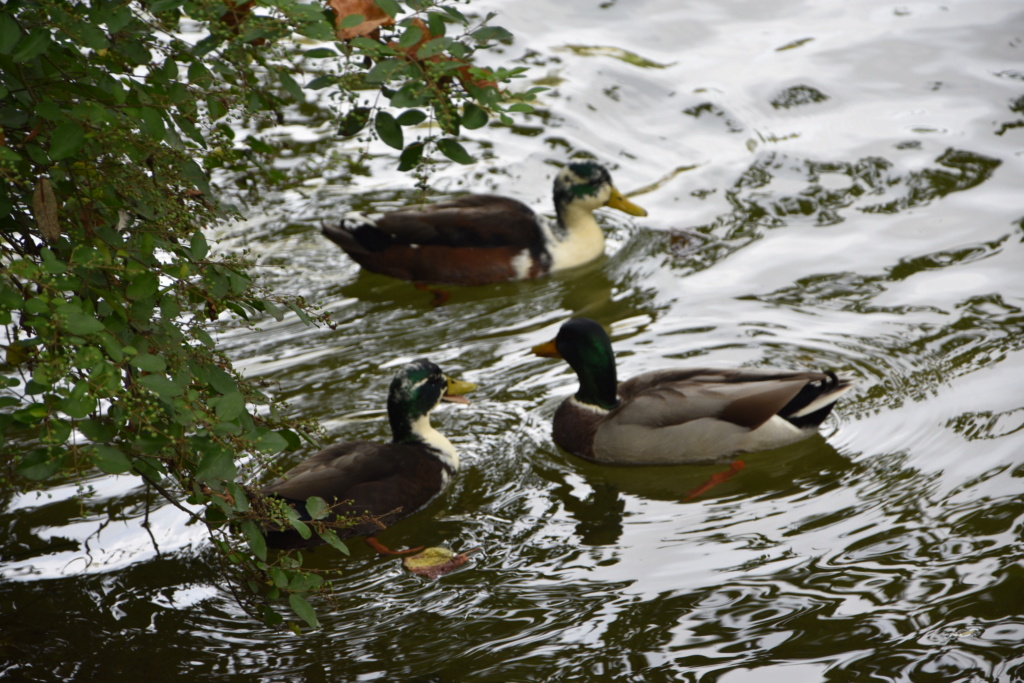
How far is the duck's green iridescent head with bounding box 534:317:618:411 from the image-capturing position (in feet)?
19.4

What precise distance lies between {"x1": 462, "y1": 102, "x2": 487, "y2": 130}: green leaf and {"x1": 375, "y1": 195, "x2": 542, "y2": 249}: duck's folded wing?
4.28 meters

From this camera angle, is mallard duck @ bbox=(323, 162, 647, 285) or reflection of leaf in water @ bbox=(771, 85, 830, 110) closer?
mallard duck @ bbox=(323, 162, 647, 285)

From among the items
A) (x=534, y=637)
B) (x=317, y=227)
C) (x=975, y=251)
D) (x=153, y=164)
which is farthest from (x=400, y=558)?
(x=975, y=251)

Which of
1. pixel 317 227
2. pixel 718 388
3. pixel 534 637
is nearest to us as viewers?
pixel 534 637

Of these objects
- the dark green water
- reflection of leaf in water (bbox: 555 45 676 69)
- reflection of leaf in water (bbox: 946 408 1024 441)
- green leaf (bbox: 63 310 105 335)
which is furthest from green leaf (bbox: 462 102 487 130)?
reflection of leaf in water (bbox: 555 45 676 69)

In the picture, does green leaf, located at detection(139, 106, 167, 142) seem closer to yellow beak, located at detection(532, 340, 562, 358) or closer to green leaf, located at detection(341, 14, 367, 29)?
green leaf, located at detection(341, 14, 367, 29)

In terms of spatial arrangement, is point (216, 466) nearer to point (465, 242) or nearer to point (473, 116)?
point (473, 116)

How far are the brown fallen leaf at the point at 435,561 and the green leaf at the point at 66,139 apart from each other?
8.52 ft

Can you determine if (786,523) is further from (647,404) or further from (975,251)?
(975,251)

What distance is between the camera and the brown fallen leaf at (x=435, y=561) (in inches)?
194

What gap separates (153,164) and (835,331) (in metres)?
4.39

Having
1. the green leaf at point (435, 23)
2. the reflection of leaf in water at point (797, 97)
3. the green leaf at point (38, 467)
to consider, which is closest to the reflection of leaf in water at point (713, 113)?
the reflection of leaf in water at point (797, 97)

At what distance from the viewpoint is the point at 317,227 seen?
27.7 ft

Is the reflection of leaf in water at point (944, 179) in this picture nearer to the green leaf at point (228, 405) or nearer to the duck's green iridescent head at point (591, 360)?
the duck's green iridescent head at point (591, 360)
